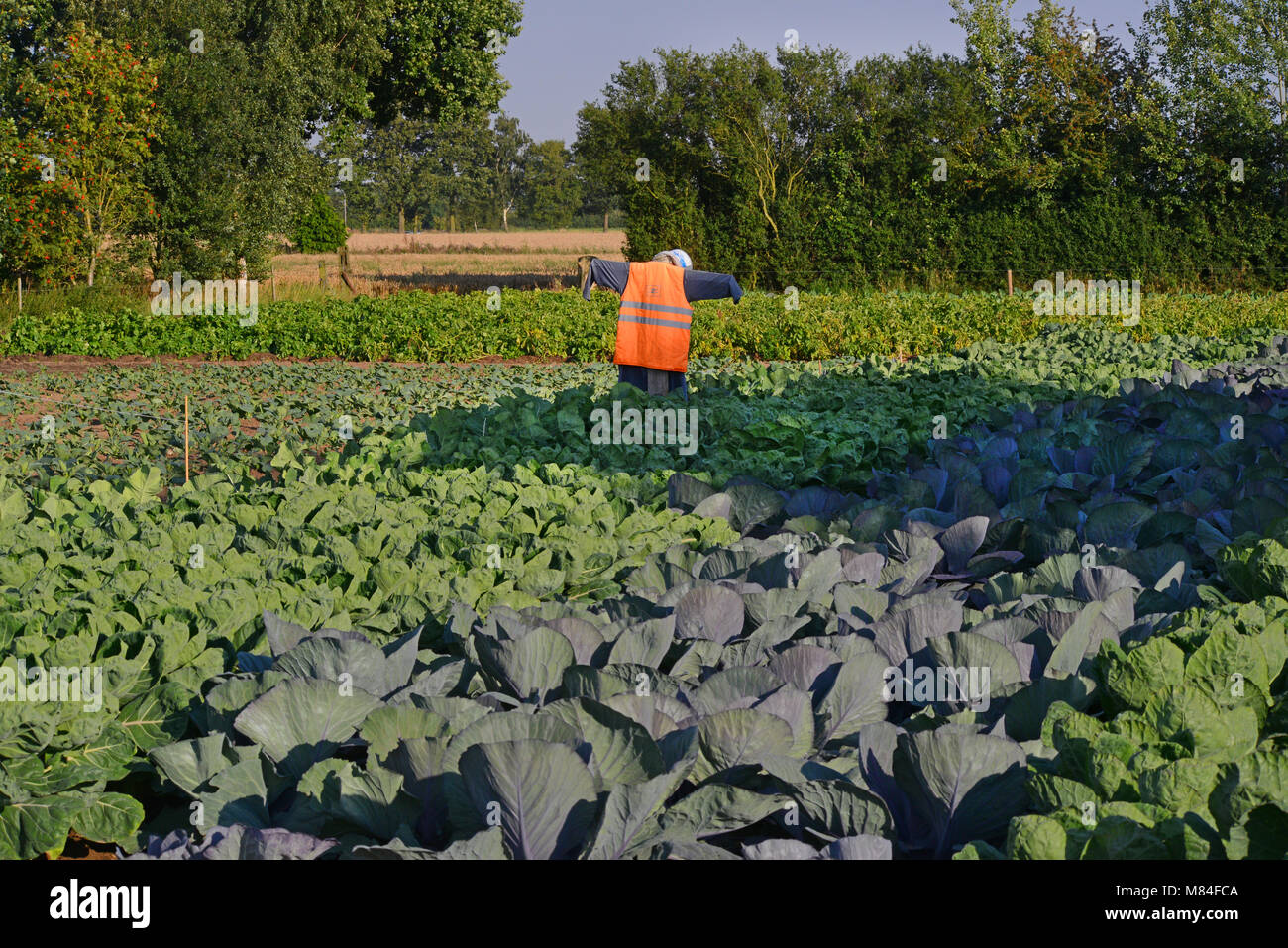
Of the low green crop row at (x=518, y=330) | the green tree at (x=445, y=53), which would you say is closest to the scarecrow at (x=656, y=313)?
the low green crop row at (x=518, y=330)

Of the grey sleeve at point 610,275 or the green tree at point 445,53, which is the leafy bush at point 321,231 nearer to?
the green tree at point 445,53

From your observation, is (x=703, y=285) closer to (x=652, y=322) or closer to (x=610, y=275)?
(x=652, y=322)

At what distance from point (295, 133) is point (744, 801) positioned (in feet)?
92.2

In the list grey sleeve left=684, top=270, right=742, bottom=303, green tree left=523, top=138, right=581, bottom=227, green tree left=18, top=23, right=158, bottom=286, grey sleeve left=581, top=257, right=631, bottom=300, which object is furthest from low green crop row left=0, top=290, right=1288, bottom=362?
green tree left=523, top=138, right=581, bottom=227

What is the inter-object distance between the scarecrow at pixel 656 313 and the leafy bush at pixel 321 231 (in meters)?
28.1

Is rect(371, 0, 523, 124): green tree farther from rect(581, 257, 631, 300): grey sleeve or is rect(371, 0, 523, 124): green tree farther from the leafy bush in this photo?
rect(581, 257, 631, 300): grey sleeve

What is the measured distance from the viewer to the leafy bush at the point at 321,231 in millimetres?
35812

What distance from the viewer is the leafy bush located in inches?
1410

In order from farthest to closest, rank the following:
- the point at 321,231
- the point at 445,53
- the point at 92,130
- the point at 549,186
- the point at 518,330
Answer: the point at 549,186 < the point at 321,231 < the point at 445,53 < the point at 92,130 < the point at 518,330

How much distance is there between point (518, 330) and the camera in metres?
19.6

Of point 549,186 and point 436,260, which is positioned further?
point 549,186

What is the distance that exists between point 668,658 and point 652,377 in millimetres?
7442

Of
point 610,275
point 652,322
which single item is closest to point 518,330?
point 610,275

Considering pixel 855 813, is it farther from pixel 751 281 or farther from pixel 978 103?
pixel 978 103
